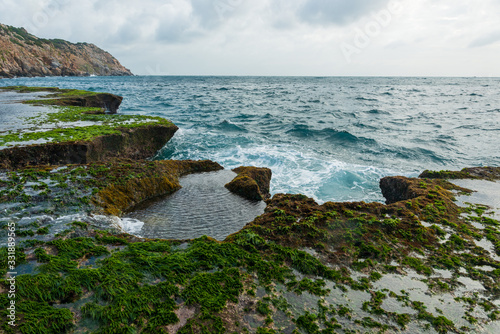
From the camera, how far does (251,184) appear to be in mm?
9328

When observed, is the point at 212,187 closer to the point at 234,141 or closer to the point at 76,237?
the point at 76,237

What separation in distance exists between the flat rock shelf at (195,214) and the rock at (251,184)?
28cm

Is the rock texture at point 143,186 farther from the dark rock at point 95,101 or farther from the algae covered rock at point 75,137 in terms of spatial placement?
the dark rock at point 95,101

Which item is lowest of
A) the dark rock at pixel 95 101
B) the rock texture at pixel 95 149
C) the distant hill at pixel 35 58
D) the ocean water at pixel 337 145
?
the ocean water at pixel 337 145

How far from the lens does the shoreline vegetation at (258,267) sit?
373 cm

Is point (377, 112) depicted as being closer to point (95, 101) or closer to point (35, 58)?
point (95, 101)

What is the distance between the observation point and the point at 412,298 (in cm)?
428

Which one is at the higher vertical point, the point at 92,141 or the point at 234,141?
the point at 92,141

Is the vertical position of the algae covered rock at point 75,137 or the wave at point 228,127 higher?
the algae covered rock at point 75,137

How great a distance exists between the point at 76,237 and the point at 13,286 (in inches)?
61.9

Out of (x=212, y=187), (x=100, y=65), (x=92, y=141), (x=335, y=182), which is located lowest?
(x=335, y=182)

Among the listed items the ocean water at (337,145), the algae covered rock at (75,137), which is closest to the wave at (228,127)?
the ocean water at (337,145)

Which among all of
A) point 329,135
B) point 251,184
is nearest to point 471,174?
point 251,184

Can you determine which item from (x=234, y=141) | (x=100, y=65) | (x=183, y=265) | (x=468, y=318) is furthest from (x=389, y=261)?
(x=100, y=65)
